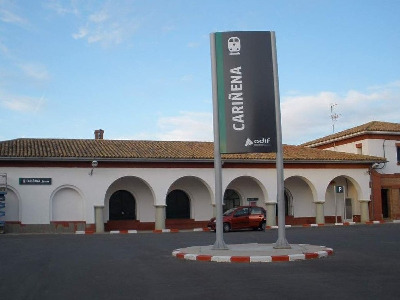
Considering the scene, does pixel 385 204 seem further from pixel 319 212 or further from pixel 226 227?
pixel 226 227

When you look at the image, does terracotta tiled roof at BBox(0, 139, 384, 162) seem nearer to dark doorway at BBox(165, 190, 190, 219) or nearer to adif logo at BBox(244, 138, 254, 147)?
dark doorway at BBox(165, 190, 190, 219)

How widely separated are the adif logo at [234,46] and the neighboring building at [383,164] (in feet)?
72.7

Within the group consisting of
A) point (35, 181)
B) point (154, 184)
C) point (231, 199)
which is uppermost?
point (35, 181)

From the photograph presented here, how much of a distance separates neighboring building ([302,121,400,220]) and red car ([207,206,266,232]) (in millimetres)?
10097

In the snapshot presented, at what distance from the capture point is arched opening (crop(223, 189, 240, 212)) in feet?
109

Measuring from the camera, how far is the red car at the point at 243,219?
27.4 metres

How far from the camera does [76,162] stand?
91.4 ft

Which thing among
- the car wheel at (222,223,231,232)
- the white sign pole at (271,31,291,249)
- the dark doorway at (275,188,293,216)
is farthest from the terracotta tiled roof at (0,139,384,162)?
the white sign pole at (271,31,291,249)

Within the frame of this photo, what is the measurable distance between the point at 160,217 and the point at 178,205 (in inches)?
114

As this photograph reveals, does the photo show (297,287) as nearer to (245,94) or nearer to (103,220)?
(245,94)

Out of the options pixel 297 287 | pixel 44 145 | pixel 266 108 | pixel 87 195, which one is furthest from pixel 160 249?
pixel 44 145

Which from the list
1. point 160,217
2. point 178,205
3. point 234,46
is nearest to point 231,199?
point 178,205

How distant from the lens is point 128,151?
30000 millimetres

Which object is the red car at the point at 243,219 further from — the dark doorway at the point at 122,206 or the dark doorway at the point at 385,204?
the dark doorway at the point at 385,204
